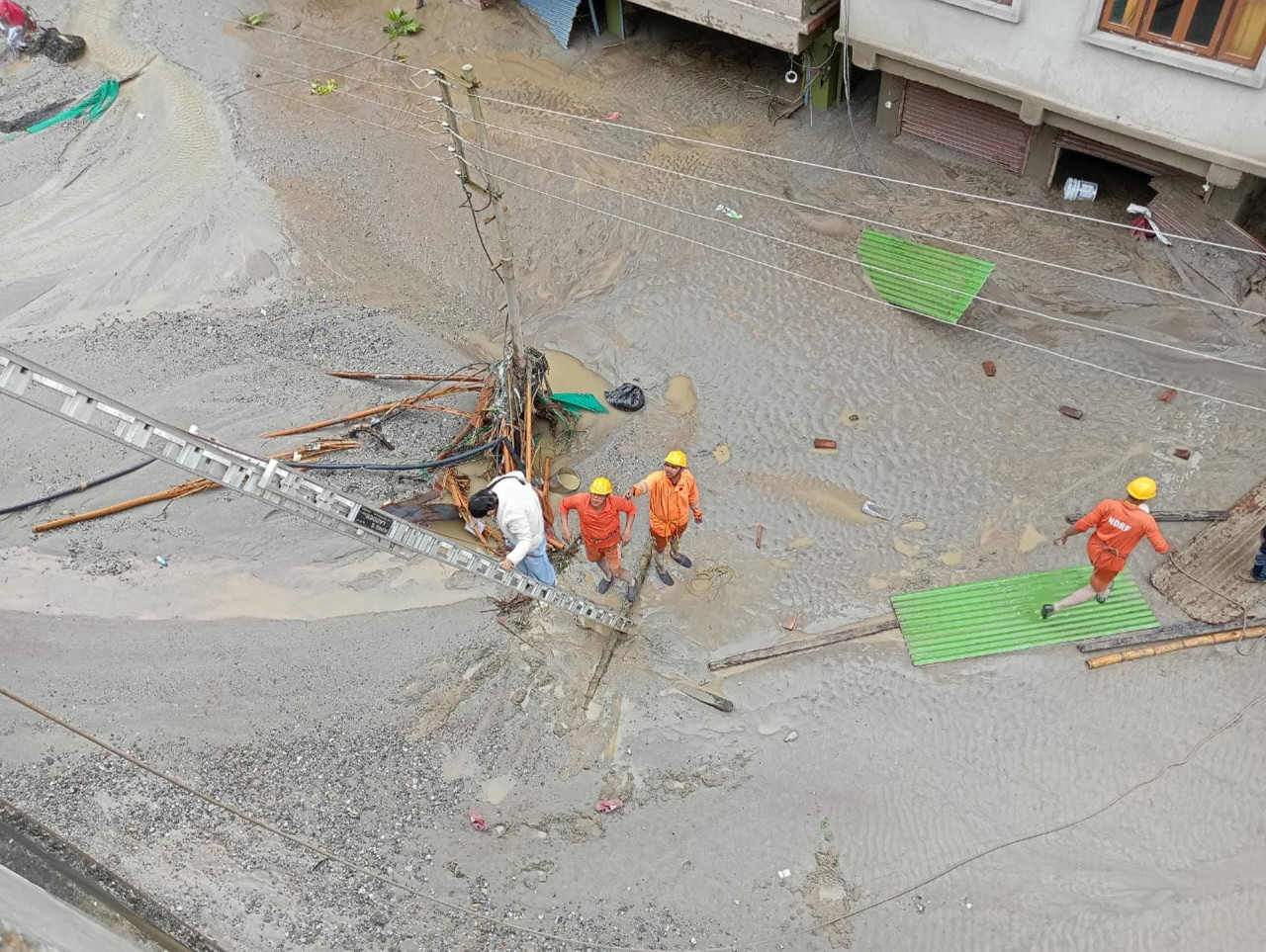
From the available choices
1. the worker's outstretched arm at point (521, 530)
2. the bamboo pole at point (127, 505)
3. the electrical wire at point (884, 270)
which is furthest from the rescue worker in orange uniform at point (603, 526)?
the bamboo pole at point (127, 505)

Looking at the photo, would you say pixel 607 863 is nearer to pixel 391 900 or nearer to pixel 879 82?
pixel 391 900

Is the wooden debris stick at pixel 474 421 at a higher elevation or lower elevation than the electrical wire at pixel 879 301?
lower

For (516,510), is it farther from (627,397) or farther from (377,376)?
(377,376)

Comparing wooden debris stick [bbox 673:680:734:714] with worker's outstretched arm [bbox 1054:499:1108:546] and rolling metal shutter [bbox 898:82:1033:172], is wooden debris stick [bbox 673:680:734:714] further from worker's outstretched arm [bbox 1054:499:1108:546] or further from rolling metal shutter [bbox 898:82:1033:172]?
rolling metal shutter [bbox 898:82:1033:172]

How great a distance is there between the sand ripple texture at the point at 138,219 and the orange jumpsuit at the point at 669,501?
762 cm

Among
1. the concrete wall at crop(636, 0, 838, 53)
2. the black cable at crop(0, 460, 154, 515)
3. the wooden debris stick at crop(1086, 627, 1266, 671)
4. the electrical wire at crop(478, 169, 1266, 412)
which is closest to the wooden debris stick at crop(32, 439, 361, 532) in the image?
the black cable at crop(0, 460, 154, 515)

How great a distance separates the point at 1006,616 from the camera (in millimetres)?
9164

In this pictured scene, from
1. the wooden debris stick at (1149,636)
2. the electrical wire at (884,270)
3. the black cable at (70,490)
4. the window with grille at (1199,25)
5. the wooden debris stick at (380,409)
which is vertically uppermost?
the window with grille at (1199,25)

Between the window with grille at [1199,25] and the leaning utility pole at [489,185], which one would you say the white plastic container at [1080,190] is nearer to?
the window with grille at [1199,25]

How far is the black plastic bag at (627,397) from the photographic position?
37.4 ft

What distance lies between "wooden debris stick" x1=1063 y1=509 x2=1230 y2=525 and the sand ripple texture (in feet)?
38.9

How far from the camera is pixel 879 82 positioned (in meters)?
14.8

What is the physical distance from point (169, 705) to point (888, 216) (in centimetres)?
1097

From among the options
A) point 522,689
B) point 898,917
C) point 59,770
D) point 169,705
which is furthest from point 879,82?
point 59,770
